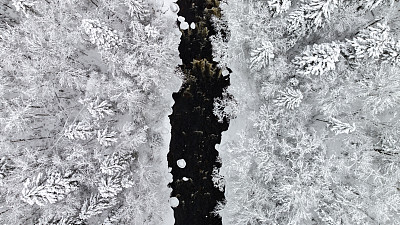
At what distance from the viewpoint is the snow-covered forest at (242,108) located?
1505 cm

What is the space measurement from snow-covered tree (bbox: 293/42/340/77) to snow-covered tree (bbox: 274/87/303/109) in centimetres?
110

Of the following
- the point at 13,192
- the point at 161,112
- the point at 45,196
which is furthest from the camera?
the point at 161,112

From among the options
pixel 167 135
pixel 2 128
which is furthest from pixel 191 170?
pixel 2 128

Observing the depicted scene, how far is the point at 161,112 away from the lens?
19359 millimetres

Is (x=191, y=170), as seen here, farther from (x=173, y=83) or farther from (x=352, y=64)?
(x=352, y=64)

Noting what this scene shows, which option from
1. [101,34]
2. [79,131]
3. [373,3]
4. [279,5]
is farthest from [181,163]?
[373,3]

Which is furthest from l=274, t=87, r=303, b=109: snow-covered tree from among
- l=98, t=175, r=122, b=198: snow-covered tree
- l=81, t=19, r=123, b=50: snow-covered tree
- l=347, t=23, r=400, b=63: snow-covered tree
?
l=98, t=175, r=122, b=198: snow-covered tree

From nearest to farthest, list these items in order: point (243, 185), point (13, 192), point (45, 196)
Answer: point (45, 196) < point (13, 192) < point (243, 185)

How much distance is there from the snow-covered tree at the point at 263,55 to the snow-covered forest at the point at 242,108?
0.09 meters

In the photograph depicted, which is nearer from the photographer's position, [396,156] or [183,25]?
[396,156]

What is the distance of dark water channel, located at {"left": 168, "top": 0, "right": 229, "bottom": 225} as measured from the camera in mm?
19703

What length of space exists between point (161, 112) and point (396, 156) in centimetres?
1403

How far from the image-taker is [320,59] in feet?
47.0

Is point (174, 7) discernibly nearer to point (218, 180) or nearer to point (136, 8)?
point (136, 8)
